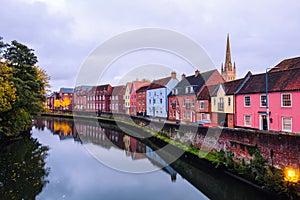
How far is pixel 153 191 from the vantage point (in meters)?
12.7

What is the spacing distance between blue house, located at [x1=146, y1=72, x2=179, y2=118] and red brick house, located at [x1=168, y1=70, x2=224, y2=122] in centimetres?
188

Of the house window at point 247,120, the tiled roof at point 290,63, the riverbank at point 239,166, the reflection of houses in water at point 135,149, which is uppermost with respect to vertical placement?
the tiled roof at point 290,63

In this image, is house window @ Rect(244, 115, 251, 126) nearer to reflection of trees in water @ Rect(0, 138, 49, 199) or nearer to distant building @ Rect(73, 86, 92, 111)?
reflection of trees in water @ Rect(0, 138, 49, 199)

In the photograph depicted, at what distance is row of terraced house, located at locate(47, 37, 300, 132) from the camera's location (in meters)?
16.7

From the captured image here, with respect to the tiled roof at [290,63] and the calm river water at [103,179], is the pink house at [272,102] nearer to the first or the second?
the tiled roof at [290,63]

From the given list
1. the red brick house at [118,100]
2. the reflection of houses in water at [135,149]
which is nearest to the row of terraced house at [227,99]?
the red brick house at [118,100]

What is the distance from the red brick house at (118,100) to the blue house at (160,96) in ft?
44.2

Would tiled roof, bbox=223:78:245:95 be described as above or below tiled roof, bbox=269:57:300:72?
below

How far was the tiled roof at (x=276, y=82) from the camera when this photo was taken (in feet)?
53.6

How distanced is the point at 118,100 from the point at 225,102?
3748 centimetres

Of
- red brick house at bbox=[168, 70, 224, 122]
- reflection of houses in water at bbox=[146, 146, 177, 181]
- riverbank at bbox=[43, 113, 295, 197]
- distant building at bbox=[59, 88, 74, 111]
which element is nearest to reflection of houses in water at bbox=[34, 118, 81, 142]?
reflection of houses in water at bbox=[146, 146, 177, 181]

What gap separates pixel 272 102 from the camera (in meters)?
17.6

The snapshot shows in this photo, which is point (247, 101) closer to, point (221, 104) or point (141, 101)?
point (221, 104)

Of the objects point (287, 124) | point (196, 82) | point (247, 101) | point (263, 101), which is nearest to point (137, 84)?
point (196, 82)
